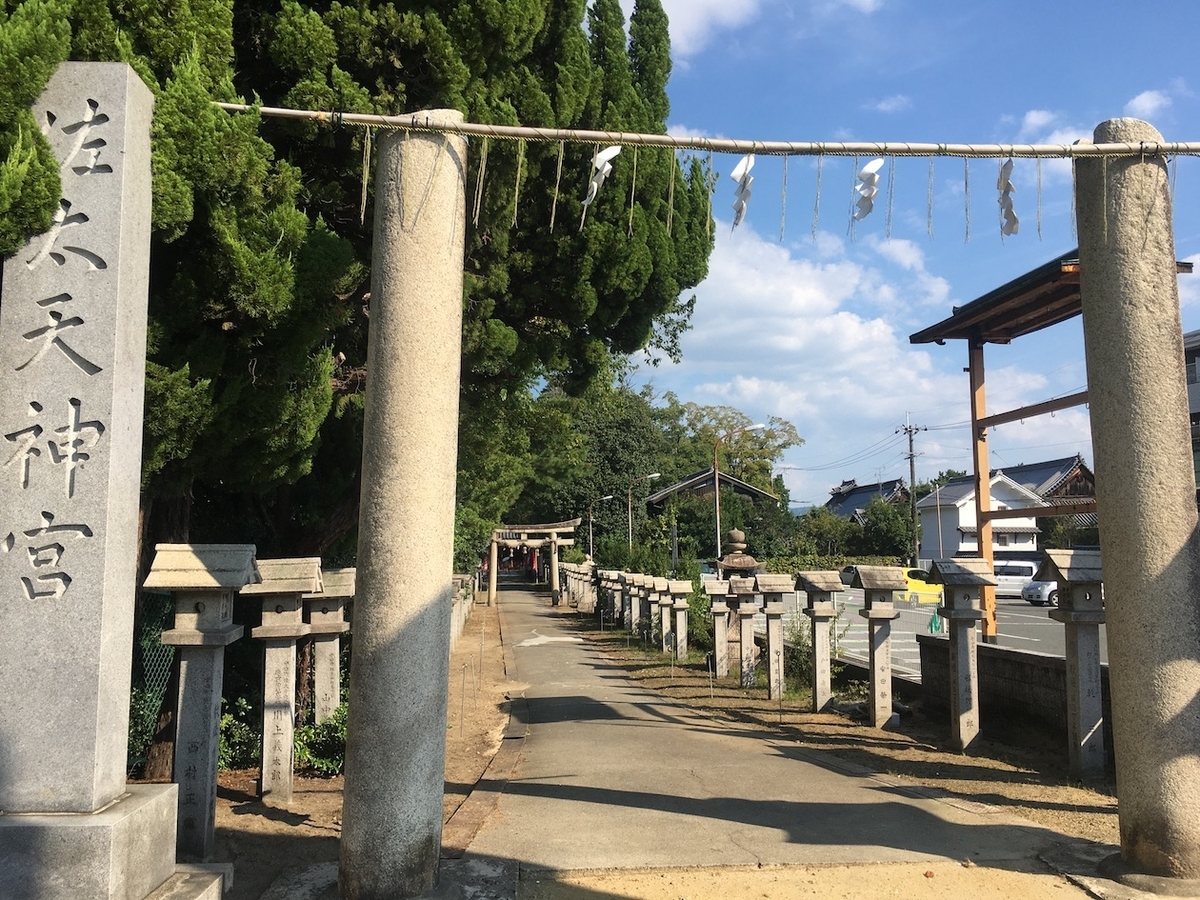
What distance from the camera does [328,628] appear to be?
23.8 feet

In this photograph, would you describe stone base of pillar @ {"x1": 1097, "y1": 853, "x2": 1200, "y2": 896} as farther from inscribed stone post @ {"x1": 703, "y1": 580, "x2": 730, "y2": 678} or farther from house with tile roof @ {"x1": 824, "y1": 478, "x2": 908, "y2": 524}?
house with tile roof @ {"x1": 824, "y1": 478, "x2": 908, "y2": 524}

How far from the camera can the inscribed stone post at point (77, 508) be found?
11.3 ft

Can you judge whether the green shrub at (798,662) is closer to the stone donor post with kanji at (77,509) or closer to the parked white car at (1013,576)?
the stone donor post with kanji at (77,509)

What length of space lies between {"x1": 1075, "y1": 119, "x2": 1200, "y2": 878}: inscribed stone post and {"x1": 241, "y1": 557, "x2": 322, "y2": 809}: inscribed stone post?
5510mm

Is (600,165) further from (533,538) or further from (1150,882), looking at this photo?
(533,538)

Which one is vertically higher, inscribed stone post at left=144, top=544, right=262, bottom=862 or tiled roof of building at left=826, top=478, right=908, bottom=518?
tiled roof of building at left=826, top=478, right=908, bottom=518

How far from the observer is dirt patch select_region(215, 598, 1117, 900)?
4434mm

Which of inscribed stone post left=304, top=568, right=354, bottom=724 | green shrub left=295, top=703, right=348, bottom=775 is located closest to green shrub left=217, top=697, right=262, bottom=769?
green shrub left=295, top=703, right=348, bottom=775

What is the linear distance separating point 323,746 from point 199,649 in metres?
2.66

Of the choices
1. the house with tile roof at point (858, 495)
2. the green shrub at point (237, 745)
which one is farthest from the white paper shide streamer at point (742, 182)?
the house with tile roof at point (858, 495)

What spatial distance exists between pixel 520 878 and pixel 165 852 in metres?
1.81

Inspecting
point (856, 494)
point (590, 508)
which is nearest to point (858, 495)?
point (856, 494)

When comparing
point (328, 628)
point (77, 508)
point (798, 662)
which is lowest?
point (798, 662)

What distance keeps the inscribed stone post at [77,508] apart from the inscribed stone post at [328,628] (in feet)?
10.5
